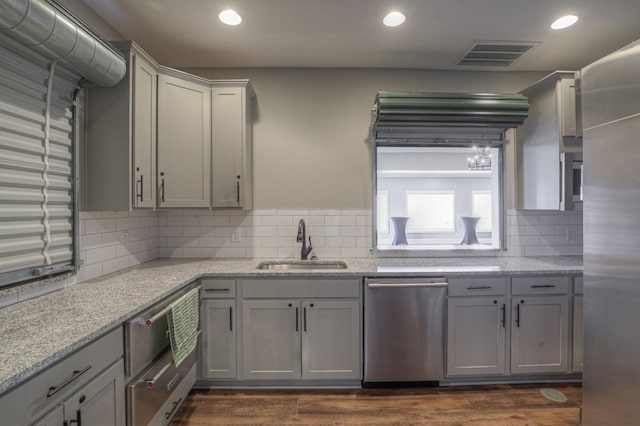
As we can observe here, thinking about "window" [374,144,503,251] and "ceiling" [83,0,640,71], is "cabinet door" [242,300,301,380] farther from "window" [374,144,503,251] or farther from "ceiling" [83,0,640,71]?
"ceiling" [83,0,640,71]

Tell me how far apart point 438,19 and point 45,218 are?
9.05ft

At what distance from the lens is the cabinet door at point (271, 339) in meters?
2.26

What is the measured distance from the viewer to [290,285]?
226cm

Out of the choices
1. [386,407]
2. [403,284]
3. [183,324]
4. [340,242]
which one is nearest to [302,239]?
[340,242]

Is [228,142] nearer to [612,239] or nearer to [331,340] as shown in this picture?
[331,340]

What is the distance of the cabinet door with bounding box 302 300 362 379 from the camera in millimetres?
2268

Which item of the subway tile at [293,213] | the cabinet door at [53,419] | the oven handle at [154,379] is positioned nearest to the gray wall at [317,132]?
the subway tile at [293,213]

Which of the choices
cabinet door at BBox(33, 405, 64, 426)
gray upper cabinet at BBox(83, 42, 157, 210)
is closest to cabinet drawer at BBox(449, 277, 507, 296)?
cabinet door at BBox(33, 405, 64, 426)

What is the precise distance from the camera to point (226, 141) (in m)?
2.56

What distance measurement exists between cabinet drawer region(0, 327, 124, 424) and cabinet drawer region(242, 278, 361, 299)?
971 millimetres


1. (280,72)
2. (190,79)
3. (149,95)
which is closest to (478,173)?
(280,72)

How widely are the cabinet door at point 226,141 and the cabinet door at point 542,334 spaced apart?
2454 millimetres

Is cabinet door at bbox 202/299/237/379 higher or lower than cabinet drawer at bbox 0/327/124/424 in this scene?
lower

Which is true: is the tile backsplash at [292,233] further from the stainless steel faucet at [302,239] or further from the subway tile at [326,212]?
the stainless steel faucet at [302,239]
